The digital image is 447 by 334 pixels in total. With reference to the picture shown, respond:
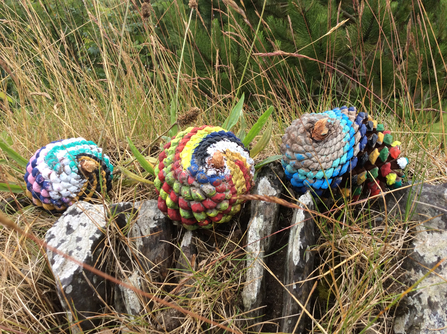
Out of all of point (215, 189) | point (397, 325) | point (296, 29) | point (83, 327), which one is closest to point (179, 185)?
point (215, 189)

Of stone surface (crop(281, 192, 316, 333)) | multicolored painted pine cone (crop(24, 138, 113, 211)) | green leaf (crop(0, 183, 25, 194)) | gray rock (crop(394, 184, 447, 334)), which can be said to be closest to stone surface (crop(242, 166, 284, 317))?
stone surface (crop(281, 192, 316, 333))

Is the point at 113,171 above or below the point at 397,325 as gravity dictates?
above

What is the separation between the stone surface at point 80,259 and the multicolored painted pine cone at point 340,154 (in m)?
0.77

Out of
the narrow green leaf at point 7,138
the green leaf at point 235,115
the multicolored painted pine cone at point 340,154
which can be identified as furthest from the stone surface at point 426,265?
the narrow green leaf at point 7,138

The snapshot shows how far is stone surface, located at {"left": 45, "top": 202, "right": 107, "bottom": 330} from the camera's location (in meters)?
1.04

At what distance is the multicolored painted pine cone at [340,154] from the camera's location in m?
1.14

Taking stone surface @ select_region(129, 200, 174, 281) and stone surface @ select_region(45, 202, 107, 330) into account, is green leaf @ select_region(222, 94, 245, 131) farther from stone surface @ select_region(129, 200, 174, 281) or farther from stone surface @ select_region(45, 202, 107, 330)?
stone surface @ select_region(45, 202, 107, 330)

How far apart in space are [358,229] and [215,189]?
521mm

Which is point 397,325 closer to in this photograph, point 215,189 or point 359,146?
point 359,146

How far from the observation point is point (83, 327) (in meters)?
1.05

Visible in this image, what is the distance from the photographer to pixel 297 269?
106cm

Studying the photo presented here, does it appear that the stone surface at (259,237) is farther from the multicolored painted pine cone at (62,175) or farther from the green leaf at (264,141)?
the multicolored painted pine cone at (62,175)

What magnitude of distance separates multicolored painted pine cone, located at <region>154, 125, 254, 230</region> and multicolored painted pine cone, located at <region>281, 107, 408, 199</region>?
0.19m

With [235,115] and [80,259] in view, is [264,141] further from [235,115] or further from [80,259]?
[80,259]
